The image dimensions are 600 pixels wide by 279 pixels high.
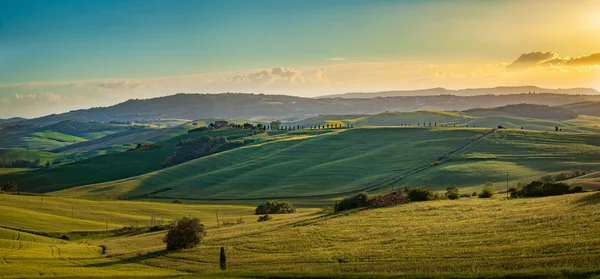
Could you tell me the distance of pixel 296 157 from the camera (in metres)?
178

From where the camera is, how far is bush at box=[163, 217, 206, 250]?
5422 cm

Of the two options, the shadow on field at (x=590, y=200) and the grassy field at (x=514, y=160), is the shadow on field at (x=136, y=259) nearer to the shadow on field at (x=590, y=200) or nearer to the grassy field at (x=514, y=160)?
the shadow on field at (x=590, y=200)

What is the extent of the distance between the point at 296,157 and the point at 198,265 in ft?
432

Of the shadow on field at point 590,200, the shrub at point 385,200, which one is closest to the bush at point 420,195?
the shrub at point 385,200

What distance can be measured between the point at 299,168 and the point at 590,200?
390 feet

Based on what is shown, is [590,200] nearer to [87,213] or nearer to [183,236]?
[183,236]

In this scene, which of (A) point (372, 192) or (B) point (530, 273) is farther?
(A) point (372, 192)

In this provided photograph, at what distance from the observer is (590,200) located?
4625cm

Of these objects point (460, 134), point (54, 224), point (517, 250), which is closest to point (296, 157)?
point (460, 134)

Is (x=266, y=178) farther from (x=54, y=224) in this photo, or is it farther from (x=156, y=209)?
(x=54, y=224)

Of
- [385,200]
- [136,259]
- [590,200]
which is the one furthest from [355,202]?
[590,200]

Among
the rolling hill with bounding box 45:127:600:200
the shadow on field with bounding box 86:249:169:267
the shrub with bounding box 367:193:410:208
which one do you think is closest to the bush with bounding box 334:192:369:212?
the shrub with bounding box 367:193:410:208

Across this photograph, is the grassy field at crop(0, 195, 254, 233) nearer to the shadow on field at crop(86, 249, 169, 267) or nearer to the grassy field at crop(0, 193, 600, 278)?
the grassy field at crop(0, 193, 600, 278)

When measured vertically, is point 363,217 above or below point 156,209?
above
